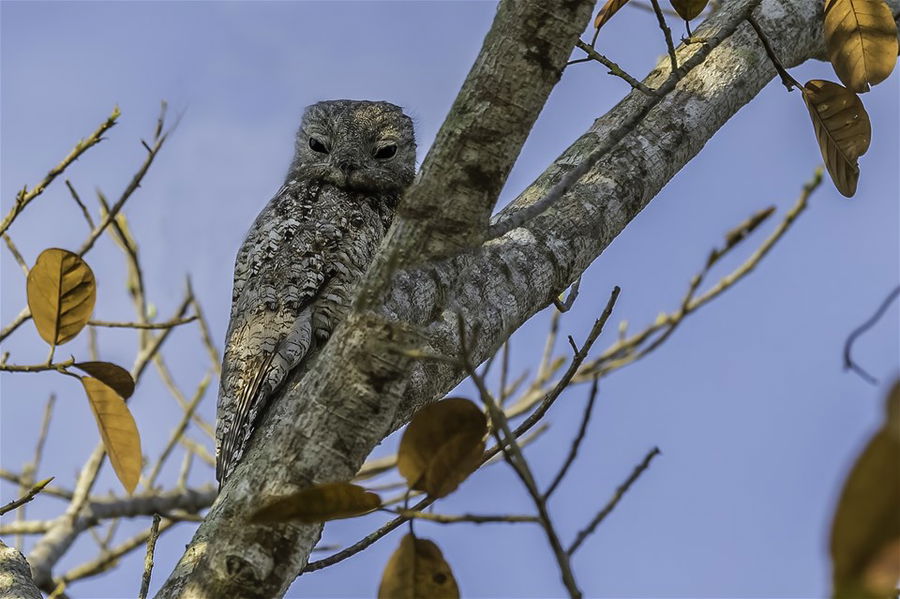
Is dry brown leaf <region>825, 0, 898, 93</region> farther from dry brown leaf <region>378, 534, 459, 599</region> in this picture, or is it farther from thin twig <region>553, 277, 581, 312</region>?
dry brown leaf <region>378, 534, 459, 599</region>

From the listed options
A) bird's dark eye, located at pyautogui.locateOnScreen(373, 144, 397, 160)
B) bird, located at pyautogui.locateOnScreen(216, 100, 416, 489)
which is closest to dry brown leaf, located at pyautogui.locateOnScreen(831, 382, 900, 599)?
bird, located at pyautogui.locateOnScreen(216, 100, 416, 489)

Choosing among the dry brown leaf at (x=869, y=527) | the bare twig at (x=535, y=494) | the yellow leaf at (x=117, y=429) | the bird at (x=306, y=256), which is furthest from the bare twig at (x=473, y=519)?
the bird at (x=306, y=256)

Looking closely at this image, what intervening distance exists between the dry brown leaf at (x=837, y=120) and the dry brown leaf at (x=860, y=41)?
78 mm

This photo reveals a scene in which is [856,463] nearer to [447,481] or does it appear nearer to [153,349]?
[447,481]

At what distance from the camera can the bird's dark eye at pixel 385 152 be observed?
560 centimetres

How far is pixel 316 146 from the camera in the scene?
5730 millimetres

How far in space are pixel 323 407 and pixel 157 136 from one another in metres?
2.88

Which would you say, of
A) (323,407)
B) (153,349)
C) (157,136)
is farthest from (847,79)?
(153,349)

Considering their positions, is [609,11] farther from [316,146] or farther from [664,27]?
[316,146]

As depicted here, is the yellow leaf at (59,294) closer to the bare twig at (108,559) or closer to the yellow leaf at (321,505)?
the yellow leaf at (321,505)

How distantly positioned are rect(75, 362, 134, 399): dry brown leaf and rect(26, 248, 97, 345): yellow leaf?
95 millimetres

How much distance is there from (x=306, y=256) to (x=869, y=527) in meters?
3.82

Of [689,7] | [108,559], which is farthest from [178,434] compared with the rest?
[689,7]

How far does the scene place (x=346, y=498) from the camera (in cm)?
164
